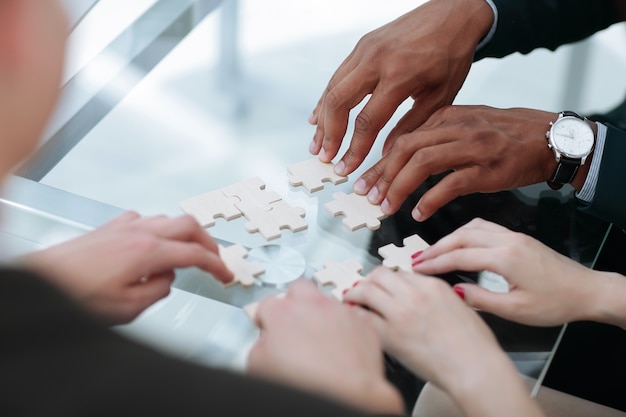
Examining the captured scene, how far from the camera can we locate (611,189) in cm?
169

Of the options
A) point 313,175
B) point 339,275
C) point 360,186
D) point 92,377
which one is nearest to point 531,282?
point 339,275

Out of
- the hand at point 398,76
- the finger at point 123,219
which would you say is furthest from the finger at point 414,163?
the finger at point 123,219

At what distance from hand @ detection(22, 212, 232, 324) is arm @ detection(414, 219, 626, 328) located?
457mm

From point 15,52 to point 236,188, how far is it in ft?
2.82

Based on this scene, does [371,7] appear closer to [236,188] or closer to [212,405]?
[236,188]

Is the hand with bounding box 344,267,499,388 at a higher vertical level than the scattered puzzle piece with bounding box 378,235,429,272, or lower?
lower

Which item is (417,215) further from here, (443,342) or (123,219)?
(123,219)

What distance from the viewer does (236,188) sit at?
5.41 feet

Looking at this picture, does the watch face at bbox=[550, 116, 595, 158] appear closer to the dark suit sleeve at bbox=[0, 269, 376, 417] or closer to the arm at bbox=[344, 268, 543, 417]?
the arm at bbox=[344, 268, 543, 417]

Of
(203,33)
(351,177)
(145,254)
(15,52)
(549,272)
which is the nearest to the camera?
(15,52)

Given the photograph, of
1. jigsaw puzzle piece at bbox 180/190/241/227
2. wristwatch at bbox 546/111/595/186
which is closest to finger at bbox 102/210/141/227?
jigsaw puzzle piece at bbox 180/190/241/227

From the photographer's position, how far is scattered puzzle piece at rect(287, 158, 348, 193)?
5.55 ft

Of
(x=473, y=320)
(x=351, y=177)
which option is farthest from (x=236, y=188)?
(x=473, y=320)

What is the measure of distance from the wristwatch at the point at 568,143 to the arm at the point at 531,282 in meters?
0.34
